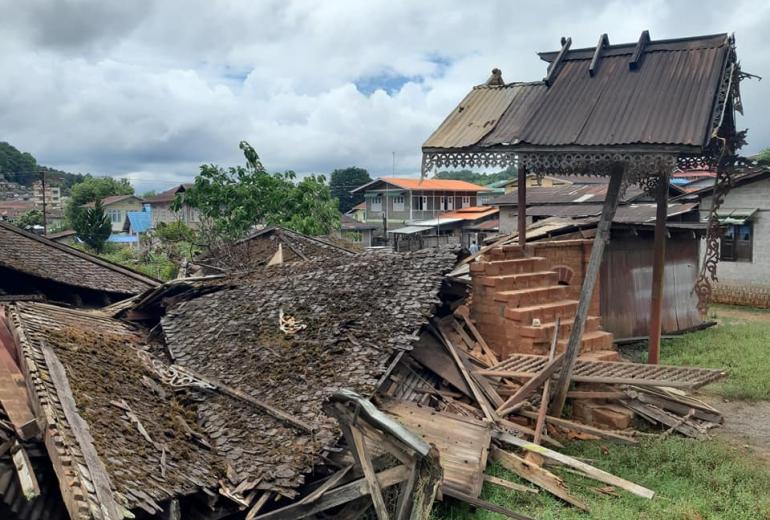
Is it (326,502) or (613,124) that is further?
(613,124)

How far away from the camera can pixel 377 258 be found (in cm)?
1027

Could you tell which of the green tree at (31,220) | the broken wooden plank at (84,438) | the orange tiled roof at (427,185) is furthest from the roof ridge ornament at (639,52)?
the green tree at (31,220)

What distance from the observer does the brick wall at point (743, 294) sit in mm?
19344

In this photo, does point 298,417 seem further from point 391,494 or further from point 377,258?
point 377,258

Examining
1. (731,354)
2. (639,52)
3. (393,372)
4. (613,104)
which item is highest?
(639,52)

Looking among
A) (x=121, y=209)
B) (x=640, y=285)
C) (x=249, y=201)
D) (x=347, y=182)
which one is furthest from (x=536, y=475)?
(x=347, y=182)

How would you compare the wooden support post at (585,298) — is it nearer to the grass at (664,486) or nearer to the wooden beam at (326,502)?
the grass at (664,486)

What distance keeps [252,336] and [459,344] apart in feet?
9.92

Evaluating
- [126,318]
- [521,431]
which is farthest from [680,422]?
[126,318]

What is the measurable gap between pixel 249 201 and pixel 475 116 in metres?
18.3

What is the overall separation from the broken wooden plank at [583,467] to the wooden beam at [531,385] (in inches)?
22.8

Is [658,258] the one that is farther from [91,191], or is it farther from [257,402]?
[91,191]

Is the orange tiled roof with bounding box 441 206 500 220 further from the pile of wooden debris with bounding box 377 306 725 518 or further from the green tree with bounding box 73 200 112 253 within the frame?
the pile of wooden debris with bounding box 377 306 725 518

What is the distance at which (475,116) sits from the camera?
887 cm
